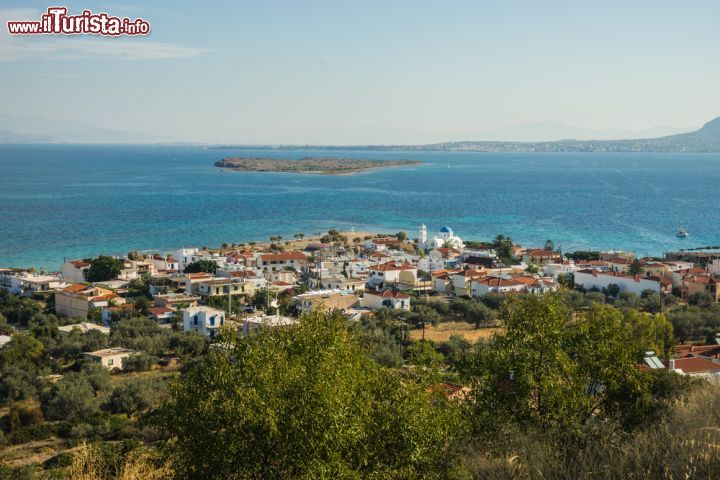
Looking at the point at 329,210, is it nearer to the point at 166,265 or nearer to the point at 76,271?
the point at 166,265

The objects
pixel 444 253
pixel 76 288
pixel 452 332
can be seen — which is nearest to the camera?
pixel 452 332

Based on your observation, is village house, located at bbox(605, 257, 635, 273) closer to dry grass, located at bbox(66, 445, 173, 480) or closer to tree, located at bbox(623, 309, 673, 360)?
tree, located at bbox(623, 309, 673, 360)

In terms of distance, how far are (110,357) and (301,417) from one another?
14895 millimetres

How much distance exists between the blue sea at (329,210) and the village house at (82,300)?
45.4 ft

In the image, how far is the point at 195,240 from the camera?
5128 centimetres

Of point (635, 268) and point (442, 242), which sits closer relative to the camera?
point (635, 268)

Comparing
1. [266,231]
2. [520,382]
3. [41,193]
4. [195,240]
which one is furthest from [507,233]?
[41,193]

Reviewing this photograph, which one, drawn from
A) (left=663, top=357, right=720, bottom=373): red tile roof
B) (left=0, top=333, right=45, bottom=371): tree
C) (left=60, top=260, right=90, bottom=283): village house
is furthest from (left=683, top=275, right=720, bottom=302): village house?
(left=60, top=260, right=90, bottom=283): village house

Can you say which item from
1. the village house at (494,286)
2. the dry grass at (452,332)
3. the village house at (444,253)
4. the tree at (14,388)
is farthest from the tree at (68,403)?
the village house at (444,253)

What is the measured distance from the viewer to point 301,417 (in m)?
6.05

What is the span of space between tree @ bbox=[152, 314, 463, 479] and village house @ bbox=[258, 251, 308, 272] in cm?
2904

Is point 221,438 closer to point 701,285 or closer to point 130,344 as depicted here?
point 130,344

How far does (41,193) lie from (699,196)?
80013 mm

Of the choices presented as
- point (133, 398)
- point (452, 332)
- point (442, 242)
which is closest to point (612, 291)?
point (452, 332)
